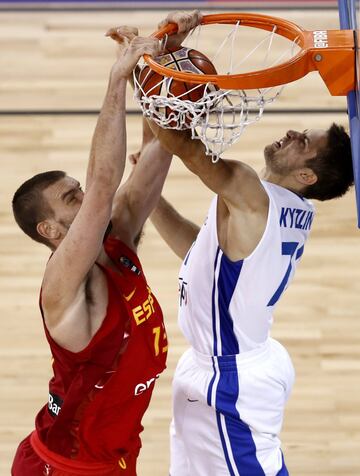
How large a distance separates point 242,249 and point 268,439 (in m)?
0.70

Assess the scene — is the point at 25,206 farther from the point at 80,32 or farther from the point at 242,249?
the point at 80,32

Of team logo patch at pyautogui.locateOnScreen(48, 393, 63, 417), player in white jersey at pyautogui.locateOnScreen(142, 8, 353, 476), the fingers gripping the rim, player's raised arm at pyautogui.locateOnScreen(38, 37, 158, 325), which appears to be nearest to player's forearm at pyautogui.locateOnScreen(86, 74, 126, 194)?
player's raised arm at pyautogui.locateOnScreen(38, 37, 158, 325)

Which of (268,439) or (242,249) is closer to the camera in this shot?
(242,249)

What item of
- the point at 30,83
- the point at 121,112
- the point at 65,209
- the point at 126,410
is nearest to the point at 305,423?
the point at 126,410

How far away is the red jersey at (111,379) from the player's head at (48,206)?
0.21 meters

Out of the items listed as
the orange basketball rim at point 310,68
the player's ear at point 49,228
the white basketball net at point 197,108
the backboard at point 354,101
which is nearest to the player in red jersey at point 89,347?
the player's ear at point 49,228

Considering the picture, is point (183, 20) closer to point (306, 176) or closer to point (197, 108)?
point (197, 108)

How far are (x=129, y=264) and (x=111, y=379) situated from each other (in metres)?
0.40

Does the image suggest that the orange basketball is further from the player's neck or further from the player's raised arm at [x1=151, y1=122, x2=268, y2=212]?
the player's neck

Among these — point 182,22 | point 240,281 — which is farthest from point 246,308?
point 182,22

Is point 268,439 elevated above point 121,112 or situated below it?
below

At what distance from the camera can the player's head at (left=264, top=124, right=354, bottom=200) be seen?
3619 millimetres

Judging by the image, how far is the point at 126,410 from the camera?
3654mm

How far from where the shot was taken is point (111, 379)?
11.8 feet
